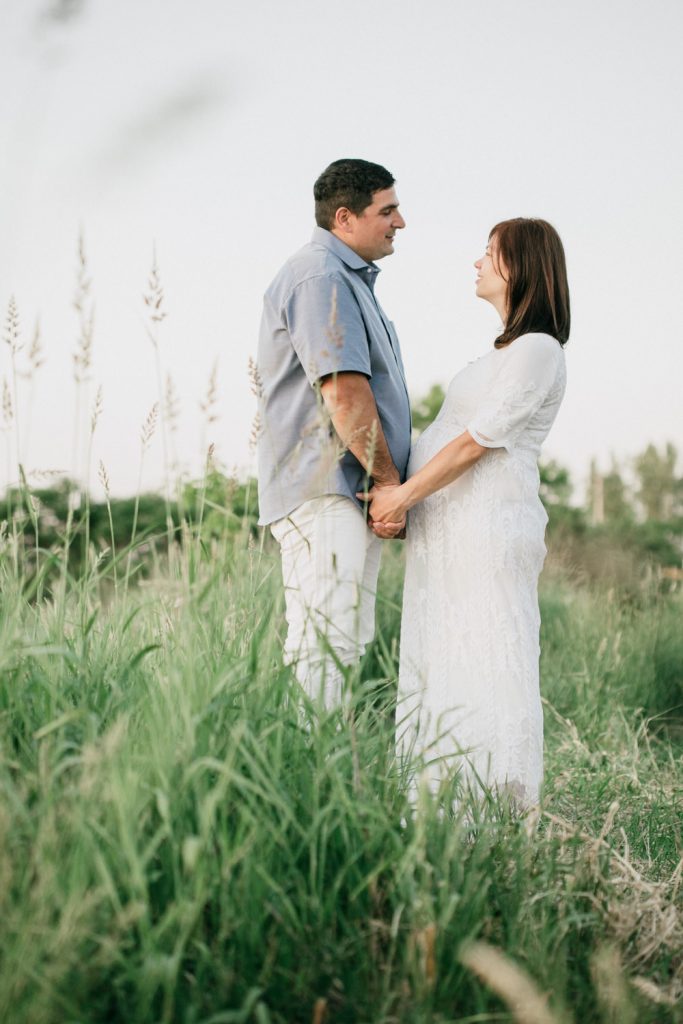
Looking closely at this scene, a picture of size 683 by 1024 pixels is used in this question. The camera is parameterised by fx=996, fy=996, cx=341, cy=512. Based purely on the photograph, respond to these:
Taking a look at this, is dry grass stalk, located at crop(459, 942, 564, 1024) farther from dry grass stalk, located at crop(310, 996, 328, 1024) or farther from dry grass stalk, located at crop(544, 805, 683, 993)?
dry grass stalk, located at crop(544, 805, 683, 993)

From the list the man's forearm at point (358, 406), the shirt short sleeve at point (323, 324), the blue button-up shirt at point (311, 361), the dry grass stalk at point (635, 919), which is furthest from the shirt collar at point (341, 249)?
the dry grass stalk at point (635, 919)

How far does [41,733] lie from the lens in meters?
1.89

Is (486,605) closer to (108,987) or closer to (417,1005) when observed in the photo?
(417,1005)

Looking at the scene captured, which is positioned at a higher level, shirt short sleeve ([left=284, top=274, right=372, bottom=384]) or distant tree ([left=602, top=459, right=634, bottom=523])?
shirt short sleeve ([left=284, top=274, right=372, bottom=384])

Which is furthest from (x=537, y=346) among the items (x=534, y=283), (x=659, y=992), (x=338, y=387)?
(x=659, y=992)

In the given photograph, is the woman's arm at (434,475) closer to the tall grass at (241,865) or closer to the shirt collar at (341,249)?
the shirt collar at (341,249)

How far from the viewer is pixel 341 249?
3.92 metres

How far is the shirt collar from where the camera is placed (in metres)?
3.90

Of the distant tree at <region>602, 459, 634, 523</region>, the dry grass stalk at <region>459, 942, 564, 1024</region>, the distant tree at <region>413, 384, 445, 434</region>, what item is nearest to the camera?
the dry grass stalk at <region>459, 942, 564, 1024</region>

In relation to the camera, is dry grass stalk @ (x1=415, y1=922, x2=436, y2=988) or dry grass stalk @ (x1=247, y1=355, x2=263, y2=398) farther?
dry grass stalk @ (x1=247, y1=355, x2=263, y2=398)

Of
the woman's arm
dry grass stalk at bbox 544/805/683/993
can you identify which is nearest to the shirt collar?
the woman's arm

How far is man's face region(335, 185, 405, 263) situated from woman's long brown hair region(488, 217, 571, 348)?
50cm

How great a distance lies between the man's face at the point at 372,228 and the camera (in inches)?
158

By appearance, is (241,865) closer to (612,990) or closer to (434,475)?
(612,990)
